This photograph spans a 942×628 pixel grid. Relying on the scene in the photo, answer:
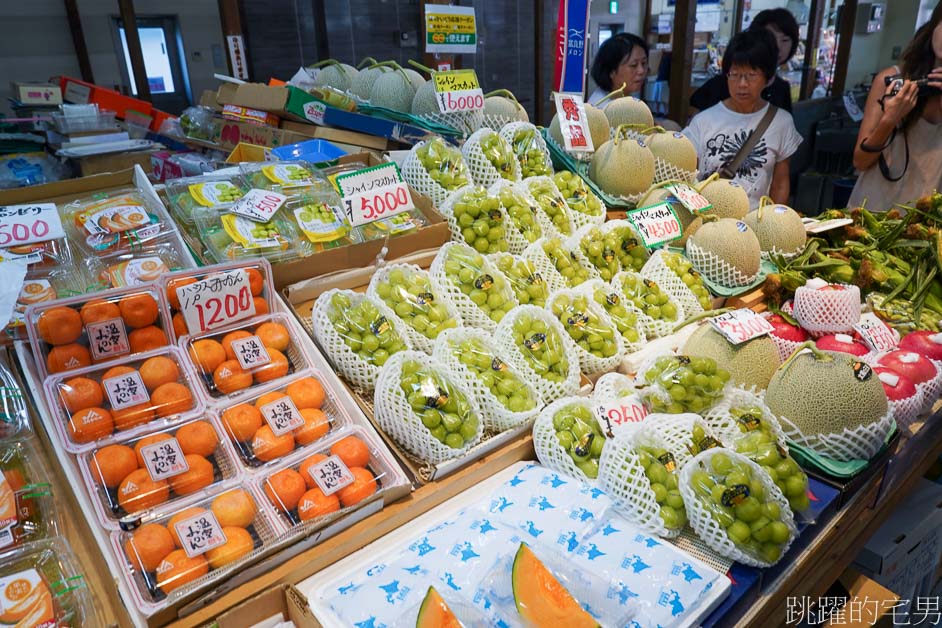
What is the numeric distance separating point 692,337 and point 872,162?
89.2 inches

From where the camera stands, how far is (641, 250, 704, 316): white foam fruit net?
2105 mm

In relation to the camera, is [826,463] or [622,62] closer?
[826,463]

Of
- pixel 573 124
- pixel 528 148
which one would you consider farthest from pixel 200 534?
pixel 573 124

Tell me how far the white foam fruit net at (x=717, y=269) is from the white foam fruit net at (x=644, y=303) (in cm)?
33

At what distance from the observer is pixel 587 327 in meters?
1.80

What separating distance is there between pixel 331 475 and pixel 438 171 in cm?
141

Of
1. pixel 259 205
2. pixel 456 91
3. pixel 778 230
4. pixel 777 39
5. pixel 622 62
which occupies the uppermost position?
pixel 777 39

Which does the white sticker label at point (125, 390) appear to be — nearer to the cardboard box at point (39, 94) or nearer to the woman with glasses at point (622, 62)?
the woman with glasses at point (622, 62)

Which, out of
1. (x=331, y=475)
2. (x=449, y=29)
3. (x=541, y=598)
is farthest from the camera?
(x=449, y=29)

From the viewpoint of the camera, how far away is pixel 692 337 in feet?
5.97

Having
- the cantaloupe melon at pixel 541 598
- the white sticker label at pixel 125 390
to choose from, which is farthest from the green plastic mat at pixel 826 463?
the white sticker label at pixel 125 390

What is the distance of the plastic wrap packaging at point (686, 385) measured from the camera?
4.94 feet

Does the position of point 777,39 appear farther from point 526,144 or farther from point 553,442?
point 553,442

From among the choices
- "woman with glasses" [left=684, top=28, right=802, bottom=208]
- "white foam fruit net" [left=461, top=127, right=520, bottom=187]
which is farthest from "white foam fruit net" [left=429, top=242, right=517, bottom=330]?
"woman with glasses" [left=684, top=28, right=802, bottom=208]
